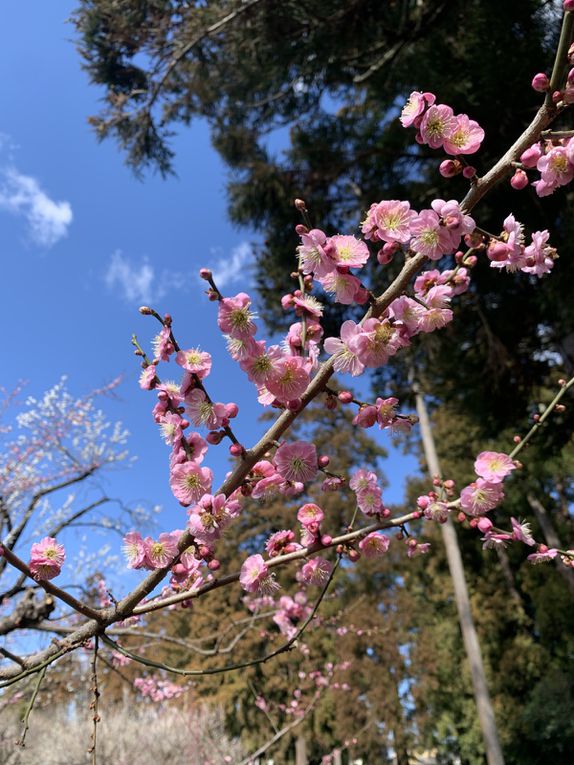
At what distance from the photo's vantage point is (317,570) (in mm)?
1294

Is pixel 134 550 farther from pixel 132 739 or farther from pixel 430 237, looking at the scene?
pixel 132 739

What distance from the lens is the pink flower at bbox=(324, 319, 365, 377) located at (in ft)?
3.27

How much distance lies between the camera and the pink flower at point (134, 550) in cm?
112

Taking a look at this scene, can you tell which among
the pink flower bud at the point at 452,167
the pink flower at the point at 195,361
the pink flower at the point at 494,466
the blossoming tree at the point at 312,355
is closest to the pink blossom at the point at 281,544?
the blossoming tree at the point at 312,355

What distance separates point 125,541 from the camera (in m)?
1.18

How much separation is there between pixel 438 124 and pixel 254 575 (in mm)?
1050

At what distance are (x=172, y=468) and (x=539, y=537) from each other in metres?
14.0

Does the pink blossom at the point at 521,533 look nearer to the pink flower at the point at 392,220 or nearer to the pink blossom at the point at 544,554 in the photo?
the pink blossom at the point at 544,554

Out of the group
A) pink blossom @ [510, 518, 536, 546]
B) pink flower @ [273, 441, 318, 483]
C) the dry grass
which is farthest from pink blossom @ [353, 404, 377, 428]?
the dry grass

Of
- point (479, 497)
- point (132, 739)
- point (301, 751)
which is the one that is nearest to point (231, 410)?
point (479, 497)

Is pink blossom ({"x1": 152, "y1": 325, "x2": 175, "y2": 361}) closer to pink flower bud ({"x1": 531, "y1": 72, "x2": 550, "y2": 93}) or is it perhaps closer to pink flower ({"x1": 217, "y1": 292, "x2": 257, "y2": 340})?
pink flower ({"x1": 217, "y1": 292, "x2": 257, "y2": 340})

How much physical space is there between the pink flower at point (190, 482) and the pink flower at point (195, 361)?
21 centimetres

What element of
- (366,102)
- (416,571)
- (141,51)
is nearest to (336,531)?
(416,571)

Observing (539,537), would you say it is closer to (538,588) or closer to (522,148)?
(538,588)
